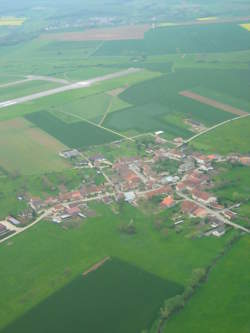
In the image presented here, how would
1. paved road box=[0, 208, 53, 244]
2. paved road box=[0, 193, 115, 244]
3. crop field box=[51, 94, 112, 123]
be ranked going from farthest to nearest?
1. crop field box=[51, 94, 112, 123]
2. paved road box=[0, 193, 115, 244]
3. paved road box=[0, 208, 53, 244]

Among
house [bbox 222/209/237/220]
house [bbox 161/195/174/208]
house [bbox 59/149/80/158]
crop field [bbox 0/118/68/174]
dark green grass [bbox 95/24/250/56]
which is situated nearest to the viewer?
house [bbox 222/209/237/220]

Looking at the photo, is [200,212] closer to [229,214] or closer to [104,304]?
[229,214]

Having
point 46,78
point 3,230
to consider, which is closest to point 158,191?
point 3,230

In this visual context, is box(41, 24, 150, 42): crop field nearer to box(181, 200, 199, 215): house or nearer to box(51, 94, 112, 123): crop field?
box(51, 94, 112, 123): crop field

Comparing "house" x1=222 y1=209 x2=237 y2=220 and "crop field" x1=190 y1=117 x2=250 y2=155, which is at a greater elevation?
"crop field" x1=190 y1=117 x2=250 y2=155

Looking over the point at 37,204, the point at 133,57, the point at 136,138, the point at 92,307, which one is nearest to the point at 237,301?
the point at 92,307

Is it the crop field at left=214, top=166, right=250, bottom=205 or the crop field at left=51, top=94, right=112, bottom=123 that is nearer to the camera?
the crop field at left=214, top=166, right=250, bottom=205

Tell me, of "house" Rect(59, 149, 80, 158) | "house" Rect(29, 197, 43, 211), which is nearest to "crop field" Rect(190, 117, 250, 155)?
"house" Rect(59, 149, 80, 158)
